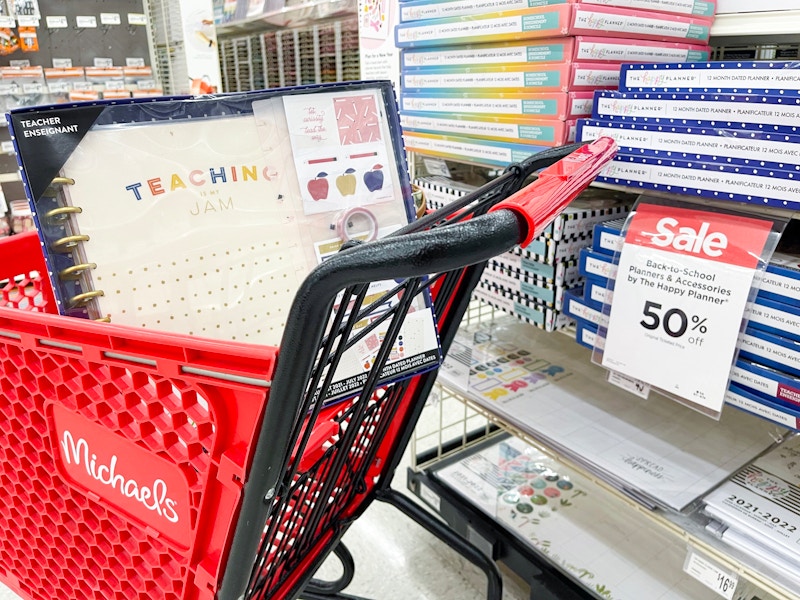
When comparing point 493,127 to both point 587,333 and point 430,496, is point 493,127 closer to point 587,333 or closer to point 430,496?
point 587,333

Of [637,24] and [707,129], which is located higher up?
[637,24]

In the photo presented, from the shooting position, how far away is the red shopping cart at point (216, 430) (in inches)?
20.0

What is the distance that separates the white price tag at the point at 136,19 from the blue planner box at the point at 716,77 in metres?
3.37

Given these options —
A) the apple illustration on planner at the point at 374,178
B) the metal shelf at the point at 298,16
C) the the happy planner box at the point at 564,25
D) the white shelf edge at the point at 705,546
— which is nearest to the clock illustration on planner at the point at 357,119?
the apple illustration on planner at the point at 374,178

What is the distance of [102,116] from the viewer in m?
0.78

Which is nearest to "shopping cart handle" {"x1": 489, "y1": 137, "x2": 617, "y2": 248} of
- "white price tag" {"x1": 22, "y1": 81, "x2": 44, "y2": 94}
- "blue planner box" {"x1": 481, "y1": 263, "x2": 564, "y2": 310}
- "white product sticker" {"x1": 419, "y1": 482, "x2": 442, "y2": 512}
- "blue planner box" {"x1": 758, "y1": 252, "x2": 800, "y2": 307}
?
"blue planner box" {"x1": 758, "y1": 252, "x2": 800, "y2": 307}

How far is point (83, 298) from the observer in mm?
797

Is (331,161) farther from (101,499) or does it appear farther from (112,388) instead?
(101,499)

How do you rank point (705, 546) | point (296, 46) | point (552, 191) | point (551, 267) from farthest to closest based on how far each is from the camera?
point (296, 46), point (551, 267), point (705, 546), point (552, 191)

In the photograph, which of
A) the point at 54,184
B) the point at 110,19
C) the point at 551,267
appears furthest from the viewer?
the point at 110,19

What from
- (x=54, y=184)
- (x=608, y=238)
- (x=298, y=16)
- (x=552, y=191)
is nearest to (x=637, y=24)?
(x=608, y=238)

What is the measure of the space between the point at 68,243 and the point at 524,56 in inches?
33.4

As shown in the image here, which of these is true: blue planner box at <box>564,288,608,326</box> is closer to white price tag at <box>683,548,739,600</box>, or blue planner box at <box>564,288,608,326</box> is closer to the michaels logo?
white price tag at <box>683,548,739,600</box>

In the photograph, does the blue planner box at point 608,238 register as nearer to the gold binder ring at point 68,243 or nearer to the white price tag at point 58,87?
the gold binder ring at point 68,243
